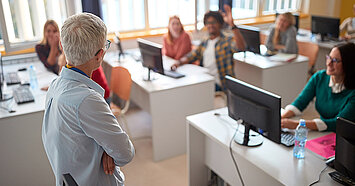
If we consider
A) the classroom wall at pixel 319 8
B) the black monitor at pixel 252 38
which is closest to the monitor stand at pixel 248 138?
the black monitor at pixel 252 38

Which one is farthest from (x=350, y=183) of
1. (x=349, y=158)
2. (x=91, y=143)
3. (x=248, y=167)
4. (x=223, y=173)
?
(x=91, y=143)

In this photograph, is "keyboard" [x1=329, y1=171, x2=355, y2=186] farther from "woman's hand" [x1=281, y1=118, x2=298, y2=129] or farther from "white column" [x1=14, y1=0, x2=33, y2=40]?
"white column" [x1=14, y1=0, x2=33, y2=40]

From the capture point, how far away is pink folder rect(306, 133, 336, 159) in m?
2.09

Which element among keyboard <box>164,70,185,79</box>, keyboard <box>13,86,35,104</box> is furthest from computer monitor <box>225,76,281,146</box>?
keyboard <box>13,86,35,104</box>

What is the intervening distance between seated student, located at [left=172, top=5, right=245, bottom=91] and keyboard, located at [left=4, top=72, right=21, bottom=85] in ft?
5.57

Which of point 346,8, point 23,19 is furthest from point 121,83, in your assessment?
point 346,8

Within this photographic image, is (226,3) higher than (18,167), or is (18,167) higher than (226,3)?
(226,3)

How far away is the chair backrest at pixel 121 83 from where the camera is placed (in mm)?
3541

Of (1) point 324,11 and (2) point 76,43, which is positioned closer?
(2) point 76,43

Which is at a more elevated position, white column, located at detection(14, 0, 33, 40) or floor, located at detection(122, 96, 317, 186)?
white column, located at detection(14, 0, 33, 40)

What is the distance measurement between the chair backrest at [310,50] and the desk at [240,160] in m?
2.64

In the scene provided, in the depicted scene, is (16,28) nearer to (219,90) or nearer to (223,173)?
(219,90)

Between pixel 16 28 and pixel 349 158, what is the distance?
3790 mm

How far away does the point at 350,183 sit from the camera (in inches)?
70.1
